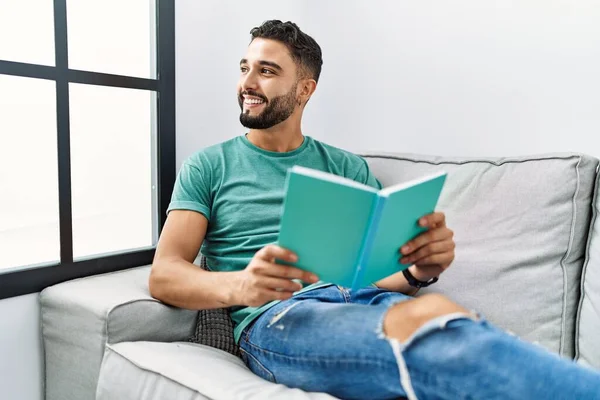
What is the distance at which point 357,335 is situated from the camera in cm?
95

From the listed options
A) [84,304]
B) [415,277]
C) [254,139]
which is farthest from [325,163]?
[84,304]

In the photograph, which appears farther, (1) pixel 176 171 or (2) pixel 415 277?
(1) pixel 176 171

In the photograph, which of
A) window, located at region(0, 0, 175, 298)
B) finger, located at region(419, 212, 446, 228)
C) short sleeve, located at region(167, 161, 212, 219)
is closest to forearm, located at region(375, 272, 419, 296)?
finger, located at region(419, 212, 446, 228)

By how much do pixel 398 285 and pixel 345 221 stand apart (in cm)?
49

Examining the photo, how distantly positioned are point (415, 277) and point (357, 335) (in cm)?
32

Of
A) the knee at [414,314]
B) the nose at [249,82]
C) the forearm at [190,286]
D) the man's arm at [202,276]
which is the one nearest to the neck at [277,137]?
the nose at [249,82]

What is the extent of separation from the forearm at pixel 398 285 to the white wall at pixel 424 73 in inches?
24.8

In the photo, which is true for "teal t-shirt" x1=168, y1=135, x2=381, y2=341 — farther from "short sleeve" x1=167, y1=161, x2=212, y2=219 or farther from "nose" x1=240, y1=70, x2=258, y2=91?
"nose" x1=240, y1=70, x2=258, y2=91

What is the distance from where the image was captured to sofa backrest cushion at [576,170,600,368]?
1162mm

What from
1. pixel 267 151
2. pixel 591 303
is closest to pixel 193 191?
pixel 267 151

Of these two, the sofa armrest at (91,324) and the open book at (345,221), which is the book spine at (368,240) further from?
the sofa armrest at (91,324)

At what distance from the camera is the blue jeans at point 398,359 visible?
80cm

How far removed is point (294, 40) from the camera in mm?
1491

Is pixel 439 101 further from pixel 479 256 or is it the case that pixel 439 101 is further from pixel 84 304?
pixel 84 304
